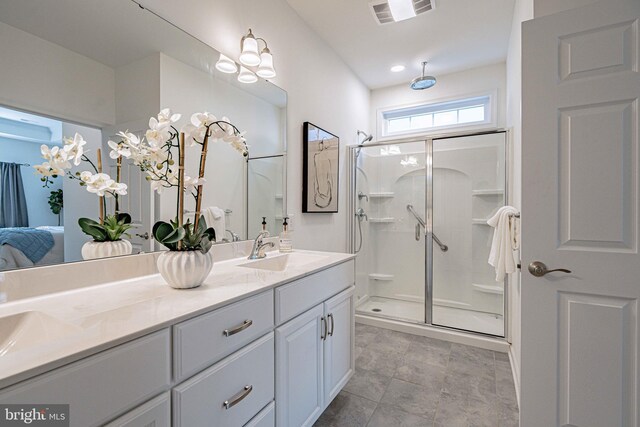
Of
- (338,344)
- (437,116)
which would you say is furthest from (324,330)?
(437,116)

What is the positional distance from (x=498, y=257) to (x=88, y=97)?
246 centimetres

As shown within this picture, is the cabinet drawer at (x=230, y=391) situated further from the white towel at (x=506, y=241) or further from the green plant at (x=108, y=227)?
the white towel at (x=506, y=241)

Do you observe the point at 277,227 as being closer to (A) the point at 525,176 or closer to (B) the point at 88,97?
(B) the point at 88,97

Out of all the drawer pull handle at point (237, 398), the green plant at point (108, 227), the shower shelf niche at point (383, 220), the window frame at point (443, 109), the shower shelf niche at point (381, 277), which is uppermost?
the window frame at point (443, 109)

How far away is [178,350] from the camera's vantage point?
31.6 inches

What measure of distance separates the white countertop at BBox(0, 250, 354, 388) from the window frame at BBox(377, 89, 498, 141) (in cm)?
301

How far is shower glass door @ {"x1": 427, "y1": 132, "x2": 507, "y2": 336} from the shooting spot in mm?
2947

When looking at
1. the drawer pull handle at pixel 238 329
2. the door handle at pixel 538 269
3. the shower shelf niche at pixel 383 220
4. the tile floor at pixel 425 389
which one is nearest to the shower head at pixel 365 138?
the shower shelf niche at pixel 383 220

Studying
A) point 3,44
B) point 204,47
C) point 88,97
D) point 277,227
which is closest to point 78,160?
point 88,97

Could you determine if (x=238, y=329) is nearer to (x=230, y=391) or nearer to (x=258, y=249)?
(x=230, y=391)

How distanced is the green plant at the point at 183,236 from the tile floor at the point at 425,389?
1.24m

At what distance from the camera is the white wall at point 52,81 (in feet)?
3.06

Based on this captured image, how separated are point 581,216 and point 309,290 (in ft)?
4.14

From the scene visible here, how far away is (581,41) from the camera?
4.06 ft
